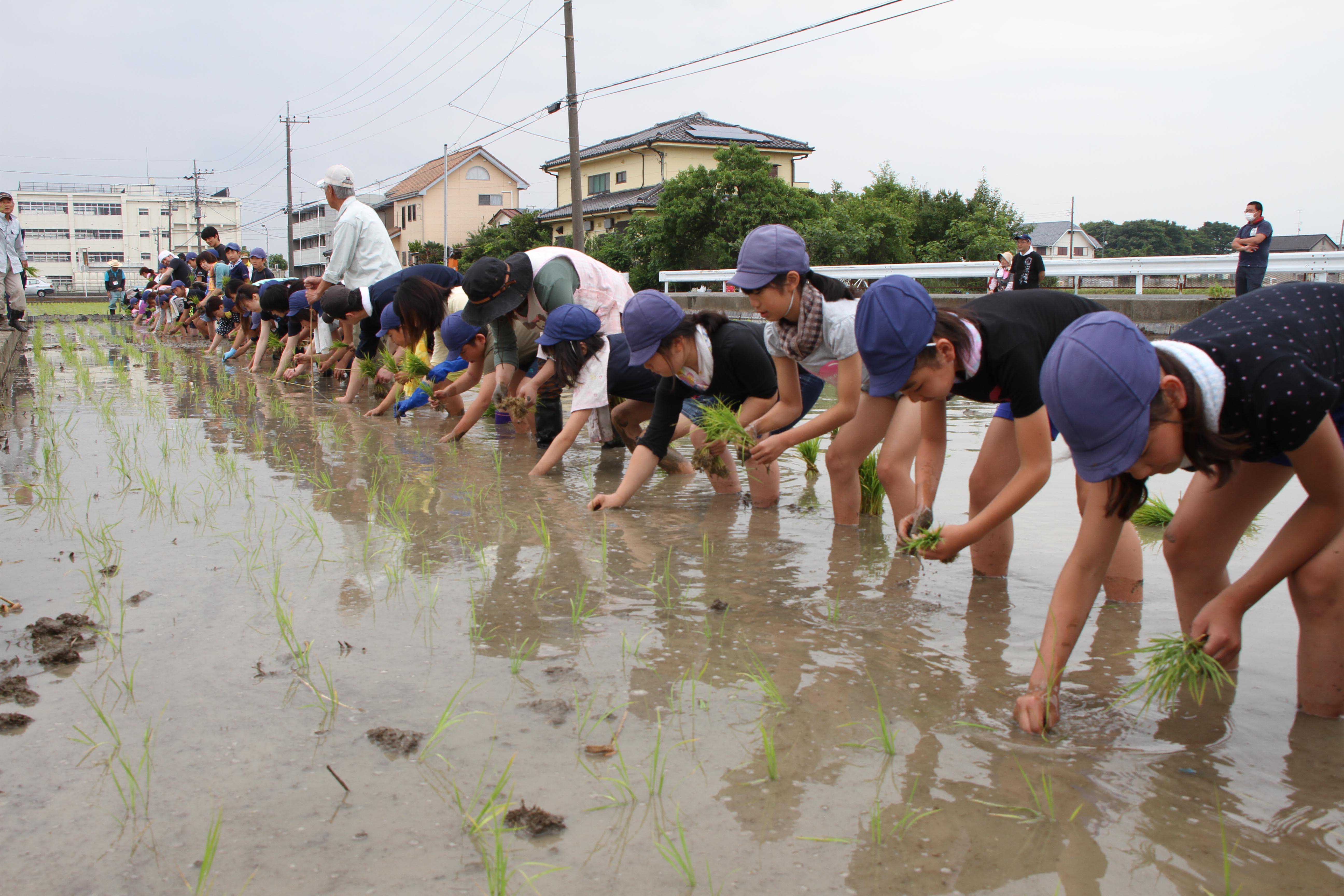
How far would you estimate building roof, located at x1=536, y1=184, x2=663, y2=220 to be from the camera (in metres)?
31.7

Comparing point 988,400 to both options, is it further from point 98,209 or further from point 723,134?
point 98,209

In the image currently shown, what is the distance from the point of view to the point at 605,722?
198 cm

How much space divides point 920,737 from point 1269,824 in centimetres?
60

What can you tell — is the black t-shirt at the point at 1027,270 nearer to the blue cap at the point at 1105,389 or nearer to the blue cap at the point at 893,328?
the blue cap at the point at 893,328

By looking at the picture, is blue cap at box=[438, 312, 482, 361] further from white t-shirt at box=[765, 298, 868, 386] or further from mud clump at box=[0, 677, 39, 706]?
mud clump at box=[0, 677, 39, 706]

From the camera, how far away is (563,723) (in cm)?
197

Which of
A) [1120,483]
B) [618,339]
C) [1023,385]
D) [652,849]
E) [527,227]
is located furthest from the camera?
[527,227]

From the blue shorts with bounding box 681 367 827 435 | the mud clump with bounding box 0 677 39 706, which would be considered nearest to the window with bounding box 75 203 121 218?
the blue shorts with bounding box 681 367 827 435

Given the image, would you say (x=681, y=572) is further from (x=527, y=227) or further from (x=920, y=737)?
(x=527, y=227)

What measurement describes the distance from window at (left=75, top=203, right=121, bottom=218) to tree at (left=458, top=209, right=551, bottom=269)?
173ft

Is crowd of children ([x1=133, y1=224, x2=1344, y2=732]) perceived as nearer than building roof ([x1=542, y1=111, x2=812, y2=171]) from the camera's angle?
Yes

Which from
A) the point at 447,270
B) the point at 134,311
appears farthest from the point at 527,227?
the point at 447,270

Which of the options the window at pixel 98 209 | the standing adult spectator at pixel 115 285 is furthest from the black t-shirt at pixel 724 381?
the window at pixel 98 209

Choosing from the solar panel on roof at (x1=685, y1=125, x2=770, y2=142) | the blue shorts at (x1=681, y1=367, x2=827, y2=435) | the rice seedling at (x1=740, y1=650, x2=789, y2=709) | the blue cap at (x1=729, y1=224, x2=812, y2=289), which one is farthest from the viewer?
the solar panel on roof at (x1=685, y1=125, x2=770, y2=142)
